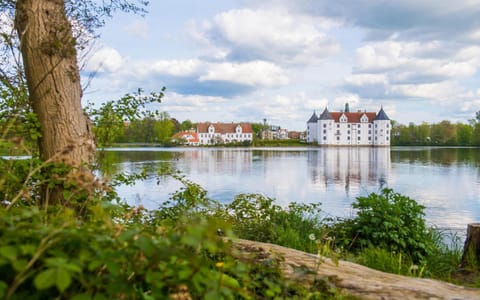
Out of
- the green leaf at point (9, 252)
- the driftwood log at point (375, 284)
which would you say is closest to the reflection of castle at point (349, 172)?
the driftwood log at point (375, 284)

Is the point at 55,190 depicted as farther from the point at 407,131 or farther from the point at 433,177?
the point at 407,131

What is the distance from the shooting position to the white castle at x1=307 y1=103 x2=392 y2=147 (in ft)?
371

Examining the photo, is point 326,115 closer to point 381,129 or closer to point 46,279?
point 381,129

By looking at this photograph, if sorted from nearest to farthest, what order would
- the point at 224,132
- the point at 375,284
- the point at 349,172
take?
the point at 375,284
the point at 349,172
the point at 224,132

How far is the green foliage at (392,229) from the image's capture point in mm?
5348

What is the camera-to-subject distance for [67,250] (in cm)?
150

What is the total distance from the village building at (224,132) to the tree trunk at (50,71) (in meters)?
118

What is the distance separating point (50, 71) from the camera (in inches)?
144

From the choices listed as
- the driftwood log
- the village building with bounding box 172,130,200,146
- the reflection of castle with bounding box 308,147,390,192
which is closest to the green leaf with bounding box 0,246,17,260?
the driftwood log

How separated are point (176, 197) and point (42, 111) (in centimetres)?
299

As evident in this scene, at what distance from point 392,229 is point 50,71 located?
4.86m

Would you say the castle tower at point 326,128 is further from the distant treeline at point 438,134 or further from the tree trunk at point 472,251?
the tree trunk at point 472,251

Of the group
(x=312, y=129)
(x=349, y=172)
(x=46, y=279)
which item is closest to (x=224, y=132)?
(x=312, y=129)

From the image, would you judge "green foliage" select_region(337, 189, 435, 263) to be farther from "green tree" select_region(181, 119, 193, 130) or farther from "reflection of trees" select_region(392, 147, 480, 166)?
"green tree" select_region(181, 119, 193, 130)
